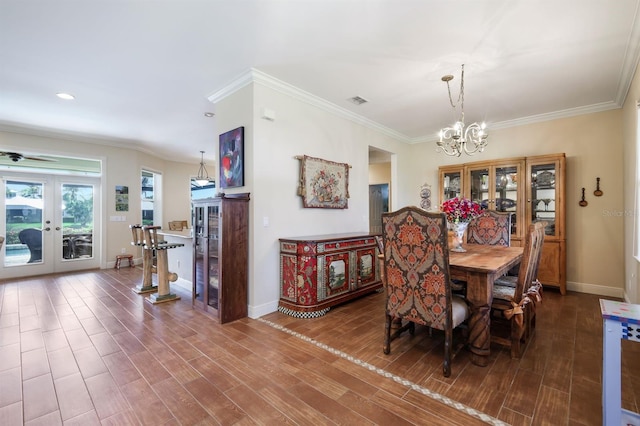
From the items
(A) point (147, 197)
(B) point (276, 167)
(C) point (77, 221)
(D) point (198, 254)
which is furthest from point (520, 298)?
(A) point (147, 197)

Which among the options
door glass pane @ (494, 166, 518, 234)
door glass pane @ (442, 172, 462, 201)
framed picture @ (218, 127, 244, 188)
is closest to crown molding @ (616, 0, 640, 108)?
door glass pane @ (494, 166, 518, 234)

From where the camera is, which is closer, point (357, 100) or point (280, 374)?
point (280, 374)

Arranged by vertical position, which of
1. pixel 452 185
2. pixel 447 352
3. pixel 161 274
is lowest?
pixel 447 352

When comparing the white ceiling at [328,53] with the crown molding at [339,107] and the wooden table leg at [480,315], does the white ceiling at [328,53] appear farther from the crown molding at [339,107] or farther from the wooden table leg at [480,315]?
the wooden table leg at [480,315]

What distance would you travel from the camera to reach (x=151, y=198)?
7.55 m

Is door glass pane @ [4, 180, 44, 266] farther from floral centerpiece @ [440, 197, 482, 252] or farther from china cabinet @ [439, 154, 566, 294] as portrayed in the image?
china cabinet @ [439, 154, 566, 294]

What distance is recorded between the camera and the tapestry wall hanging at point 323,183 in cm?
377

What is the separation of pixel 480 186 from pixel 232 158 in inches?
165

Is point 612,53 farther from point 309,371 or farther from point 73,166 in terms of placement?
point 73,166

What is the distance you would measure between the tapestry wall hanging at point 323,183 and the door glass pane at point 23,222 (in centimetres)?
560

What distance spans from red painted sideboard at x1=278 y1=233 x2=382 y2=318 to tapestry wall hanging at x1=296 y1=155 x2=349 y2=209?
642mm

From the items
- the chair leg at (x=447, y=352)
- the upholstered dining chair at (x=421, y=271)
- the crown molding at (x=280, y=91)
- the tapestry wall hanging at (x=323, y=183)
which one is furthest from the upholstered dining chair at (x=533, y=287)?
the crown molding at (x=280, y=91)

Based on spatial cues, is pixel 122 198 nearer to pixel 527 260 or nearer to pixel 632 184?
pixel 527 260

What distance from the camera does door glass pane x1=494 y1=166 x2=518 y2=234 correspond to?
15.1ft
